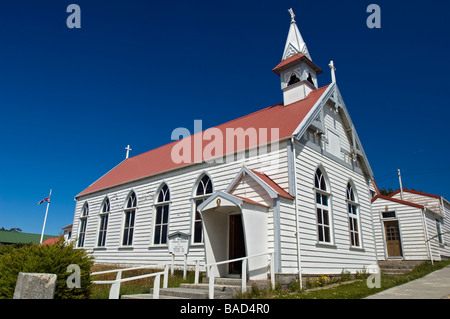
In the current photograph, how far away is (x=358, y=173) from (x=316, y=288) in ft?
27.3

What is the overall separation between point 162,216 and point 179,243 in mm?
3145

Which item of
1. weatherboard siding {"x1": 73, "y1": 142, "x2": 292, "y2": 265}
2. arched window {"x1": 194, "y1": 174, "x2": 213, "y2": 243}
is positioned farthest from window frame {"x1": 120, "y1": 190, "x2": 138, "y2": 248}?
arched window {"x1": 194, "y1": 174, "x2": 213, "y2": 243}

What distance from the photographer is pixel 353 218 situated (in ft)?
52.4

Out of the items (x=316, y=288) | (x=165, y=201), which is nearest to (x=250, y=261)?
(x=316, y=288)

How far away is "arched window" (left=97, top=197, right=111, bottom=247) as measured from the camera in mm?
21500

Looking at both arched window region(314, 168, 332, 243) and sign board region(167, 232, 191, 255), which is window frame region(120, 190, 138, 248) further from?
arched window region(314, 168, 332, 243)

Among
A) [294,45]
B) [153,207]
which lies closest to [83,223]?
[153,207]

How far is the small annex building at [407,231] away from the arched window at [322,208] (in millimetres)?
10515

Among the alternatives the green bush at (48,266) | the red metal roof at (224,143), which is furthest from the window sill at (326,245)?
the green bush at (48,266)

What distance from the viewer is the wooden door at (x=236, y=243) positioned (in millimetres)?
12648

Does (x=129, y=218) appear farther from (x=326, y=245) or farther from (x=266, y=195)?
(x=326, y=245)

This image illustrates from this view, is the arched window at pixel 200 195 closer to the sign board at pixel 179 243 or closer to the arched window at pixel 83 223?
the sign board at pixel 179 243

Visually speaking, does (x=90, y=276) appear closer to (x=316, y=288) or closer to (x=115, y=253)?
(x=316, y=288)
